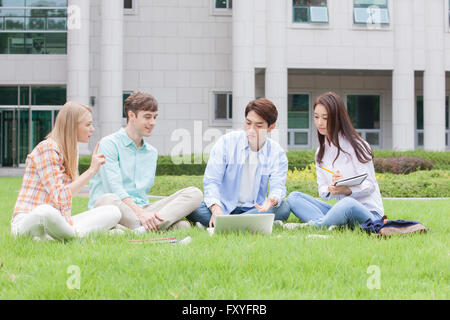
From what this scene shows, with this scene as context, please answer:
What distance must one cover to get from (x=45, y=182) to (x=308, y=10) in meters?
17.3

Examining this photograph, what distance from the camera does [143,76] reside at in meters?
21.2

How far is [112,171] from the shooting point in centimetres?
556

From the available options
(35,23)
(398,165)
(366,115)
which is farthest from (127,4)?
(398,165)

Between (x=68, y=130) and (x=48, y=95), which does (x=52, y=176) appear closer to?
(x=68, y=130)

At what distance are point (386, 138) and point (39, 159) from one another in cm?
2019

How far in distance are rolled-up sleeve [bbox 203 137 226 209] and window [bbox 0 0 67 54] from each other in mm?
17106

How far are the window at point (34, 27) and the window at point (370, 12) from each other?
37.2ft

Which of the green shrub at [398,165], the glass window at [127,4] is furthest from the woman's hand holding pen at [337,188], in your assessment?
the glass window at [127,4]

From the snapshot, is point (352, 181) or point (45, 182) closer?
point (45, 182)

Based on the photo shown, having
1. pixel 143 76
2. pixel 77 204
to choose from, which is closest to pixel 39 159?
pixel 77 204

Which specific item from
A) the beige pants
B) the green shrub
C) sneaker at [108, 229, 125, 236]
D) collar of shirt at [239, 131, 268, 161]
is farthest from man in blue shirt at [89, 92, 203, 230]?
the green shrub

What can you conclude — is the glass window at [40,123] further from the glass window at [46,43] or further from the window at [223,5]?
the window at [223,5]
